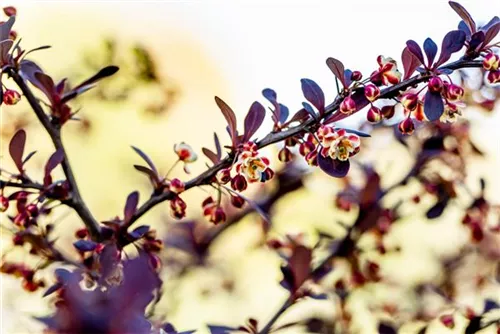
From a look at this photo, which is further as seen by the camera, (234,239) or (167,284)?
(234,239)

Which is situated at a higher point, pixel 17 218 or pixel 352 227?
pixel 17 218

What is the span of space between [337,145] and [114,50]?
29.4 inches

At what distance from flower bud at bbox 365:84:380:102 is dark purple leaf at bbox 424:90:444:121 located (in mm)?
36

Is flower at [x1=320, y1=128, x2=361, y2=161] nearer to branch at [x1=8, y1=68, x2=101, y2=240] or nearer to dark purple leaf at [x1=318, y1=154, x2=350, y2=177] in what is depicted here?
dark purple leaf at [x1=318, y1=154, x2=350, y2=177]

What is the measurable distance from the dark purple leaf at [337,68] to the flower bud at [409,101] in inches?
1.8

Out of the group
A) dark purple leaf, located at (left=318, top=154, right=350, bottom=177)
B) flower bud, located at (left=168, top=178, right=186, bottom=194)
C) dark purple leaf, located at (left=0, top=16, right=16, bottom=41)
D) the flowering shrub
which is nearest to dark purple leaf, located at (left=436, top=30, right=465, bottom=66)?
the flowering shrub

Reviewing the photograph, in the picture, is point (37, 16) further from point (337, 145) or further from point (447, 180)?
point (337, 145)

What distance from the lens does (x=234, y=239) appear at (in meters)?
1.60

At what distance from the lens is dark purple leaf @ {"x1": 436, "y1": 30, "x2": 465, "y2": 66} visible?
47 centimetres

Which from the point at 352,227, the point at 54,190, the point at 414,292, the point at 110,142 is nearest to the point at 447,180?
the point at 352,227

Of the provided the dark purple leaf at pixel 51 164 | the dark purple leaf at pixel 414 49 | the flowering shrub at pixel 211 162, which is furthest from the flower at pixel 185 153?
the dark purple leaf at pixel 414 49

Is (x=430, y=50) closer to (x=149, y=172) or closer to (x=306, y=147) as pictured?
(x=306, y=147)

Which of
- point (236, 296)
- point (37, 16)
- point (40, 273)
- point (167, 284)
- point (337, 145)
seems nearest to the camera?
point (337, 145)

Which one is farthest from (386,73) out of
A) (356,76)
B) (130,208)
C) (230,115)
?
(130,208)
